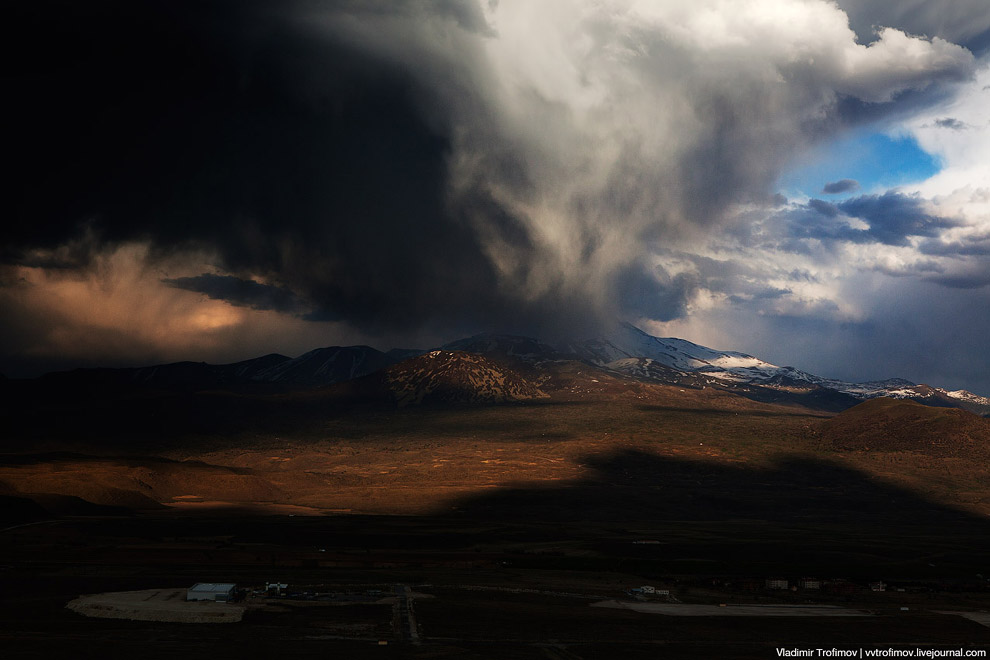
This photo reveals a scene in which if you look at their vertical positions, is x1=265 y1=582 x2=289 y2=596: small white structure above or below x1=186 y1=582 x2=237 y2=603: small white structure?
below

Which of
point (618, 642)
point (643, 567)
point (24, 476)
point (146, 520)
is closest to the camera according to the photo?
point (618, 642)

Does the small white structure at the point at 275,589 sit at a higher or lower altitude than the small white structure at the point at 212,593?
lower

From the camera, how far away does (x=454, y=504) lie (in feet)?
603

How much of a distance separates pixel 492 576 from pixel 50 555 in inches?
2117

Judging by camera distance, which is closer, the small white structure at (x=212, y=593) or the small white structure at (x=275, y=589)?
the small white structure at (x=212, y=593)

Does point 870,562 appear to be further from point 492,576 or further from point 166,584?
point 166,584

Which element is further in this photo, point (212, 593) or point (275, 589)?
point (275, 589)

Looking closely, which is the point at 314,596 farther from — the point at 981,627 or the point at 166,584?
the point at 981,627

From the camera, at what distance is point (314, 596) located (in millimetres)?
80688

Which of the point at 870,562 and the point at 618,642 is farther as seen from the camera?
the point at 870,562

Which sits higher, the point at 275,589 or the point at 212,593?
the point at 212,593

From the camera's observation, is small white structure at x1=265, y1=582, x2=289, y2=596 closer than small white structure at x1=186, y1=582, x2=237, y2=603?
No

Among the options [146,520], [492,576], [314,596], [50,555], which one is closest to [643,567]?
[492,576]

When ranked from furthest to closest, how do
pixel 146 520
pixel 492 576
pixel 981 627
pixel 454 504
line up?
1. pixel 454 504
2. pixel 146 520
3. pixel 492 576
4. pixel 981 627
